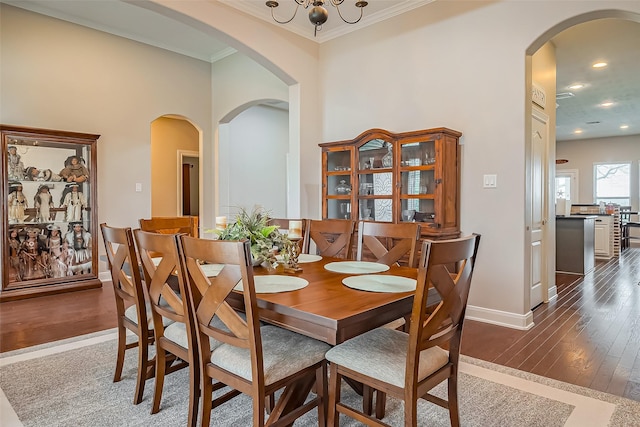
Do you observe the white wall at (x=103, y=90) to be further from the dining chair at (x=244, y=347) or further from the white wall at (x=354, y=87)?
the dining chair at (x=244, y=347)

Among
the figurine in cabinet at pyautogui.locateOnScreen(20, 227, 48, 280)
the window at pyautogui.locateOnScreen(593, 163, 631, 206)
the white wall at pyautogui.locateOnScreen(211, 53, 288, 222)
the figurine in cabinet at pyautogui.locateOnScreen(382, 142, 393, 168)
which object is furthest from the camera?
the window at pyautogui.locateOnScreen(593, 163, 631, 206)

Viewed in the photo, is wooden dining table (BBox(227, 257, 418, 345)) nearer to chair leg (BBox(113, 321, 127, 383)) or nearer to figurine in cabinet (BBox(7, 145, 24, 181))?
chair leg (BBox(113, 321, 127, 383))

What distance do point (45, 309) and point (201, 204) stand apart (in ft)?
8.99

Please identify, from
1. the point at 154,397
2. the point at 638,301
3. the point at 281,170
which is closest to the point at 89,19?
the point at 281,170

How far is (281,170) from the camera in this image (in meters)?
7.81

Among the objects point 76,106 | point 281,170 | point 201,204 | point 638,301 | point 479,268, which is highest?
point 76,106

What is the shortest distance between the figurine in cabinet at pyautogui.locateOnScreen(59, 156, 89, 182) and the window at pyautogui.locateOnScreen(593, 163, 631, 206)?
12256mm

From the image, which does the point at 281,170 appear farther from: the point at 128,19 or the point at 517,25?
the point at 517,25

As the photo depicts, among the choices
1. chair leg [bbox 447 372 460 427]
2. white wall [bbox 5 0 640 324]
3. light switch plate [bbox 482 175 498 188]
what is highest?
white wall [bbox 5 0 640 324]

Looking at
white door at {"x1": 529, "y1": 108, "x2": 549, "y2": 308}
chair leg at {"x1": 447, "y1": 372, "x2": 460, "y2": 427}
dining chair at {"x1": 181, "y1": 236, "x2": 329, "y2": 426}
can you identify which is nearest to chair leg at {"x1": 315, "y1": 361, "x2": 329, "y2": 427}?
dining chair at {"x1": 181, "y1": 236, "x2": 329, "y2": 426}

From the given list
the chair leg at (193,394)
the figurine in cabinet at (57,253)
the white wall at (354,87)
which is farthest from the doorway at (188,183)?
the chair leg at (193,394)

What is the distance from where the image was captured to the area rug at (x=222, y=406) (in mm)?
1922

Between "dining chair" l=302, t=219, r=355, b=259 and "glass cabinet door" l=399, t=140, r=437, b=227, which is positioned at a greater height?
"glass cabinet door" l=399, t=140, r=437, b=227

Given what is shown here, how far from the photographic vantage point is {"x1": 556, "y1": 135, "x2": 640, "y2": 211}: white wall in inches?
406
